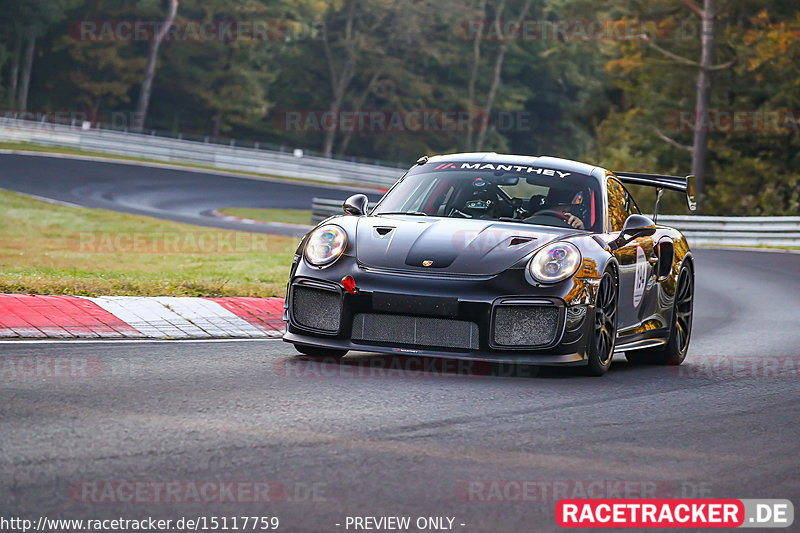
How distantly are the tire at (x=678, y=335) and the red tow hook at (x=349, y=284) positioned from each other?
9.80 ft

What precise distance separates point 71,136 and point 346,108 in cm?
2943

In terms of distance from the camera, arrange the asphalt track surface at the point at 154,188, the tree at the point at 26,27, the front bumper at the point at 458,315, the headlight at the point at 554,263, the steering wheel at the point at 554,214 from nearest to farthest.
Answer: the front bumper at the point at 458,315 < the headlight at the point at 554,263 < the steering wheel at the point at 554,214 < the asphalt track surface at the point at 154,188 < the tree at the point at 26,27

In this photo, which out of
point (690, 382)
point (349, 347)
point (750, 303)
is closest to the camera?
point (349, 347)

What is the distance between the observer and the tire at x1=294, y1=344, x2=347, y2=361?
333 inches

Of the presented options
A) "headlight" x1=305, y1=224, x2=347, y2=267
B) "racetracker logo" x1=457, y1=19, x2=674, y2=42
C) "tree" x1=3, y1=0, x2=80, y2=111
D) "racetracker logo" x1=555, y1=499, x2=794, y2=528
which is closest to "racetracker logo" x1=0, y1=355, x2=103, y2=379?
"headlight" x1=305, y1=224, x2=347, y2=267

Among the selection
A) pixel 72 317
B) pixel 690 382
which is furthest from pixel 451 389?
pixel 72 317

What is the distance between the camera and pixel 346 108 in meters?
79.1

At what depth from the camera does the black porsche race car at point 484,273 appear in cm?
763

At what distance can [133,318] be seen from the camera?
9.84 m

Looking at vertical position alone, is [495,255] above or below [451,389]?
above

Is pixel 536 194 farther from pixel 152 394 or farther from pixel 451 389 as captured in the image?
pixel 152 394

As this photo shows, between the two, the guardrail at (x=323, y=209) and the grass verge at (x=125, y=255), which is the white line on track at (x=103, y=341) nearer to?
the grass verge at (x=125, y=255)

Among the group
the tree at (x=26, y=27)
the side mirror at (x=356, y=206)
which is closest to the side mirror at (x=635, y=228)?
the side mirror at (x=356, y=206)

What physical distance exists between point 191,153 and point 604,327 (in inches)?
1872
